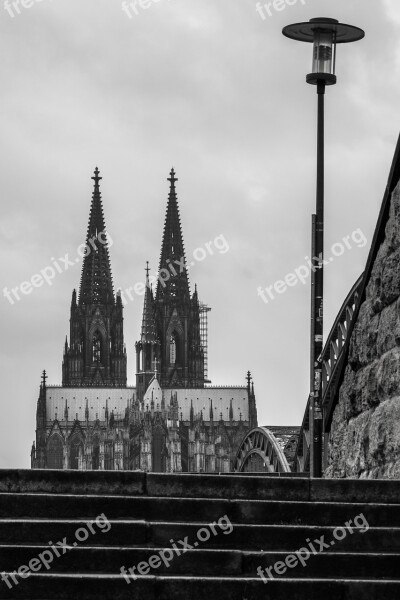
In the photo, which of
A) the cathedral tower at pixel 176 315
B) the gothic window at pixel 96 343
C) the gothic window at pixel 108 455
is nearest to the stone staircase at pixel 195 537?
the cathedral tower at pixel 176 315

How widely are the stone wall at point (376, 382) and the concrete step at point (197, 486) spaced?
2088 millimetres

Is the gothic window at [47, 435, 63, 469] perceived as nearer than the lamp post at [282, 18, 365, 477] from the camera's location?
No

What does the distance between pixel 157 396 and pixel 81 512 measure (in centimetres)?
16397

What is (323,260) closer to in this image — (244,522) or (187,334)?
(244,522)

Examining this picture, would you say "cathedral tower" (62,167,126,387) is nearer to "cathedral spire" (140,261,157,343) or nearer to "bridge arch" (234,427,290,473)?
"cathedral spire" (140,261,157,343)

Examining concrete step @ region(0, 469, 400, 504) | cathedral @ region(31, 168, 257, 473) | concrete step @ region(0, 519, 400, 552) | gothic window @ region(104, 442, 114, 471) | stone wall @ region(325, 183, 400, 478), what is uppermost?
cathedral @ region(31, 168, 257, 473)

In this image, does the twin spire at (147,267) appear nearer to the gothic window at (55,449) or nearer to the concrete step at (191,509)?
the gothic window at (55,449)

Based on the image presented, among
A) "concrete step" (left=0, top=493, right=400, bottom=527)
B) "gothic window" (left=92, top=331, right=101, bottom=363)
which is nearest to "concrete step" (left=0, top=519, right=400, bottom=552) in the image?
"concrete step" (left=0, top=493, right=400, bottom=527)

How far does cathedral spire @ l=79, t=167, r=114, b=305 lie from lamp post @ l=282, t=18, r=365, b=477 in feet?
501

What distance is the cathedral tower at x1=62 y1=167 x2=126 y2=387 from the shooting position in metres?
171

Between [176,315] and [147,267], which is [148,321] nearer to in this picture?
[176,315]

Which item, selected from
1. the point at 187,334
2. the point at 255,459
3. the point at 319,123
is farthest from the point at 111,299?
the point at 319,123

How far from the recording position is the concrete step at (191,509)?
→ 12.1 m

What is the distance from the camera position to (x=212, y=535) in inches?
471
